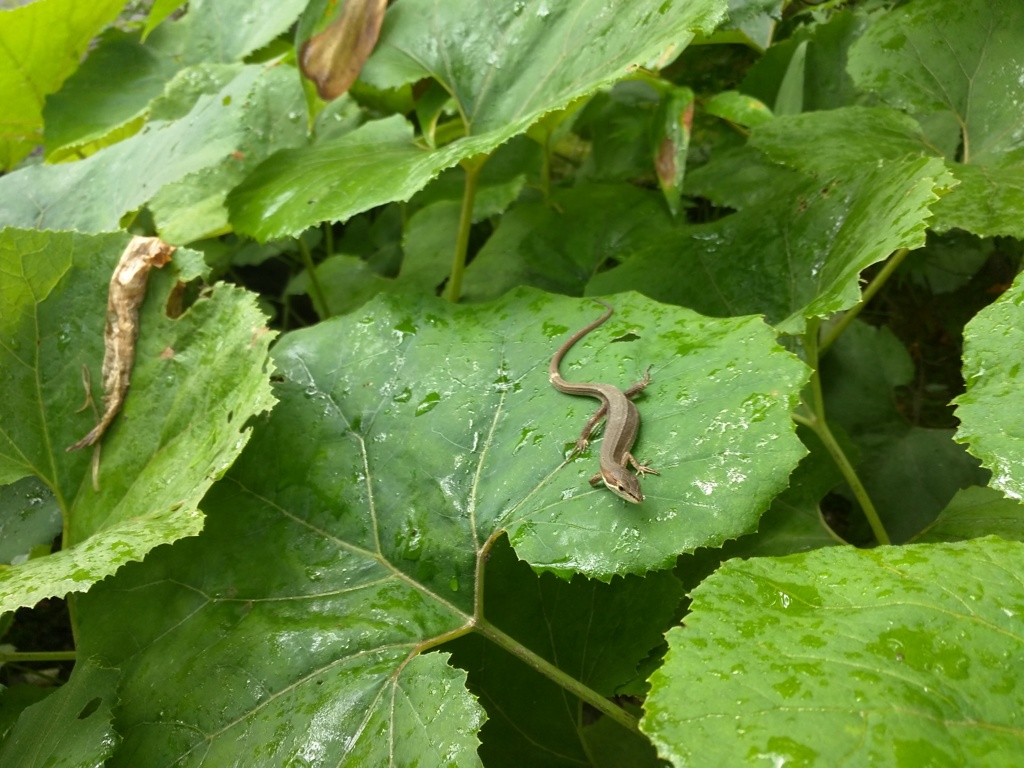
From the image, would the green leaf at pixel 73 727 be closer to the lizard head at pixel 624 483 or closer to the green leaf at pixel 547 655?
the green leaf at pixel 547 655

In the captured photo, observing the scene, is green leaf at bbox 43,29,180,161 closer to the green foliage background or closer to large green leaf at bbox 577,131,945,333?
the green foliage background

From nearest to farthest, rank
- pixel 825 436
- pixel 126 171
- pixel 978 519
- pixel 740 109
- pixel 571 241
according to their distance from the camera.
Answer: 1. pixel 978 519
2. pixel 825 436
3. pixel 740 109
4. pixel 126 171
5. pixel 571 241

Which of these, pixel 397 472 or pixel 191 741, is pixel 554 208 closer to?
pixel 397 472

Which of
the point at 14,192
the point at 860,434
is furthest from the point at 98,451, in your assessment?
the point at 860,434

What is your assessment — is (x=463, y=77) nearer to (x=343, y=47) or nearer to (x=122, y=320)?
(x=343, y=47)

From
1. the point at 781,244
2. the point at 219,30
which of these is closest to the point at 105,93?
the point at 219,30

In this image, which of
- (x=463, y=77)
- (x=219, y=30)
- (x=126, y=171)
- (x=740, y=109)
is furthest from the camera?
(x=219, y=30)
